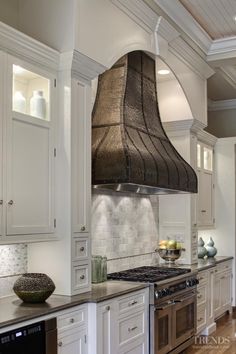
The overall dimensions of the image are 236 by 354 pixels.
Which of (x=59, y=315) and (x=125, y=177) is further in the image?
(x=125, y=177)

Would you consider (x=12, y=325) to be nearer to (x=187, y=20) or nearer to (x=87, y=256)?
(x=87, y=256)

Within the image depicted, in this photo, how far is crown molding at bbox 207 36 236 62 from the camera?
5547 mm

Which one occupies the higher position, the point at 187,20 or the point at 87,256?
the point at 187,20

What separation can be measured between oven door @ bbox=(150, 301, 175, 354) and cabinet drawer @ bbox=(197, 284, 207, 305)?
1.04 m

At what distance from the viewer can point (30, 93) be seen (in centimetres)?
330

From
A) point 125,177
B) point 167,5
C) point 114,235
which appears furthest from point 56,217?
point 167,5

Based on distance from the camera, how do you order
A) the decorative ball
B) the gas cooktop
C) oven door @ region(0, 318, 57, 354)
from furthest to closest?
the gas cooktop < the decorative ball < oven door @ region(0, 318, 57, 354)

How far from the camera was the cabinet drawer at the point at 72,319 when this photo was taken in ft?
10.0

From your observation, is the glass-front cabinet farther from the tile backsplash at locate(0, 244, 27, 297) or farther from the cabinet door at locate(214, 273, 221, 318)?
the cabinet door at locate(214, 273, 221, 318)

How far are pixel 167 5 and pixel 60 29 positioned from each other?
150 centimetres

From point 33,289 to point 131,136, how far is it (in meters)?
1.71

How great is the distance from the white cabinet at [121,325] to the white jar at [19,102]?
4.88 feet

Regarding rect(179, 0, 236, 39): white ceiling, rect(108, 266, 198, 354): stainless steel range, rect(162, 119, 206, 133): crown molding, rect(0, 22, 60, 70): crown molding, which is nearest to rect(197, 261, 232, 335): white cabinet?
rect(108, 266, 198, 354): stainless steel range

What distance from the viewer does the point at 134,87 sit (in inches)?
178
